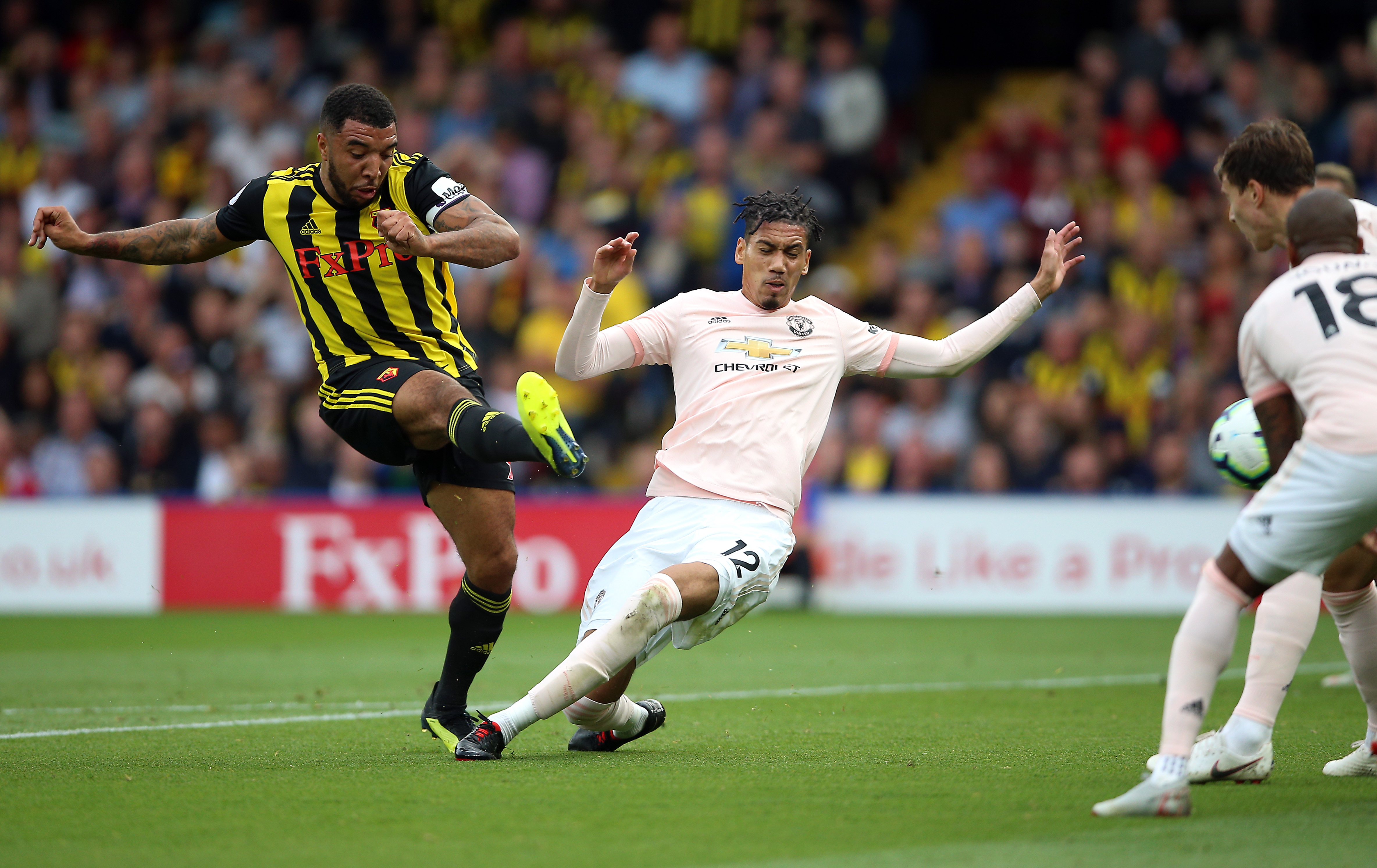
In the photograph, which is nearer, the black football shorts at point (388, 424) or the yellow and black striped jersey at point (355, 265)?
the black football shorts at point (388, 424)

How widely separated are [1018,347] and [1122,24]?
555 centimetres

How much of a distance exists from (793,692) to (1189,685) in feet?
12.9

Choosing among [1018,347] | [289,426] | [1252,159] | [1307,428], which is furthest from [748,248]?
[289,426]

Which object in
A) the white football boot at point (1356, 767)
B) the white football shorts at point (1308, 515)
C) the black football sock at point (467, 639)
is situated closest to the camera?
the white football shorts at point (1308, 515)

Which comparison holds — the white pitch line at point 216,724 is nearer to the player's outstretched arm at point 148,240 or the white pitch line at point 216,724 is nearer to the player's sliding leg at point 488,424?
the player's sliding leg at point 488,424

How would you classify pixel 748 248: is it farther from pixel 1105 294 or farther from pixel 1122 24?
pixel 1122 24

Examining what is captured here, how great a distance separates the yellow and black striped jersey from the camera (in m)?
6.23

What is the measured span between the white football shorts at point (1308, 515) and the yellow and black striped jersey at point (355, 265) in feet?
10.5

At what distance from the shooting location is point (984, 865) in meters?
3.93

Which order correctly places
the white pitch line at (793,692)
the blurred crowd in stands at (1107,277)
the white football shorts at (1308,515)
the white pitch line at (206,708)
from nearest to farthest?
the white football shorts at (1308,515)
the white pitch line at (793,692)
the white pitch line at (206,708)
the blurred crowd in stands at (1107,277)

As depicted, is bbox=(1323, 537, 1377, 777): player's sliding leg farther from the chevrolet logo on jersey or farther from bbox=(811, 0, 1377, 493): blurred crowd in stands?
bbox=(811, 0, 1377, 493): blurred crowd in stands

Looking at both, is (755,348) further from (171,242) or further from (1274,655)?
(171,242)

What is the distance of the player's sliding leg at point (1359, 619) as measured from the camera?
5391mm

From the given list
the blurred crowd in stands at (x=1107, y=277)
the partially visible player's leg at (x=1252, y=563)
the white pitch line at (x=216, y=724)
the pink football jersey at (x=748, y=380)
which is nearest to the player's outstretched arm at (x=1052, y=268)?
the pink football jersey at (x=748, y=380)
